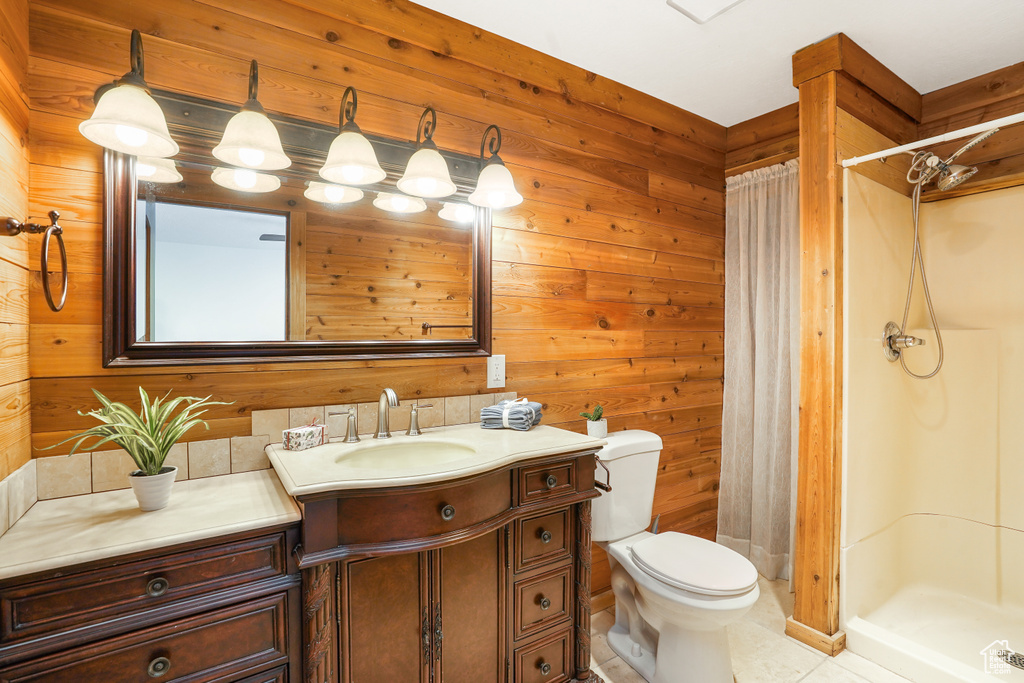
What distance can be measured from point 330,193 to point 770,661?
246 centimetres

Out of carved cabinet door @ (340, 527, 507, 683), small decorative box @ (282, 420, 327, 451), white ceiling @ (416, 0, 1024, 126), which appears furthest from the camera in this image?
white ceiling @ (416, 0, 1024, 126)

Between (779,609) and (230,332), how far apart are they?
8.77 feet

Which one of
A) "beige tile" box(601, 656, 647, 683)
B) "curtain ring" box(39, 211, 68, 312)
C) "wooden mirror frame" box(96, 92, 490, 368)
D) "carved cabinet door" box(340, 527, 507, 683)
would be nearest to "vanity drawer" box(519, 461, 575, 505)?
"carved cabinet door" box(340, 527, 507, 683)

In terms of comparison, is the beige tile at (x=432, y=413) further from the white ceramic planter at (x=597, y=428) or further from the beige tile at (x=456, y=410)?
the white ceramic planter at (x=597, y=428)

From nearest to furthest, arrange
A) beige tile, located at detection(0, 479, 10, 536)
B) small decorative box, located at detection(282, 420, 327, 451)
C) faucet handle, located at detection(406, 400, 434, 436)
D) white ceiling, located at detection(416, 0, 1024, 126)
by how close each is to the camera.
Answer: beige tile, located at detection(0, 479, 10, 536), small decorative box, located at detection(282, 420, 327, 451), faucet handle, located at detection(406, 400, 434, 436), white ceiling, located at detection(416, 0, 1024, 126)

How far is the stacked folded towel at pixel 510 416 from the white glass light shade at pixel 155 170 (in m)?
1.23

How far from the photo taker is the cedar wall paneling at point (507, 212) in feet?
4.34

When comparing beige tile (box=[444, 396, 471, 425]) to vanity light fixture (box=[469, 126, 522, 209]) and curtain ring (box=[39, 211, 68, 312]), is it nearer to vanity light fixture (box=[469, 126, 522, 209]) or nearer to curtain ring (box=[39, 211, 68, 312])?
vanity light fixture (box=[469, 126, 522, 209])

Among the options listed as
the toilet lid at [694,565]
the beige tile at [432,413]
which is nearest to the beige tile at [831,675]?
the toilet lid at [694,565]

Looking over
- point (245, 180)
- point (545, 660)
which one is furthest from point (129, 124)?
point (545, 660)

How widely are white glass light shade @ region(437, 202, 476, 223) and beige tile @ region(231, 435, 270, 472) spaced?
1.00 metres

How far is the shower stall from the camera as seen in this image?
2068 mm

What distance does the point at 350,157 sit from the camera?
5.03ft

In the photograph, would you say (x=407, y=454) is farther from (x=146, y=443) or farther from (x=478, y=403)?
(x=146, y=443)
